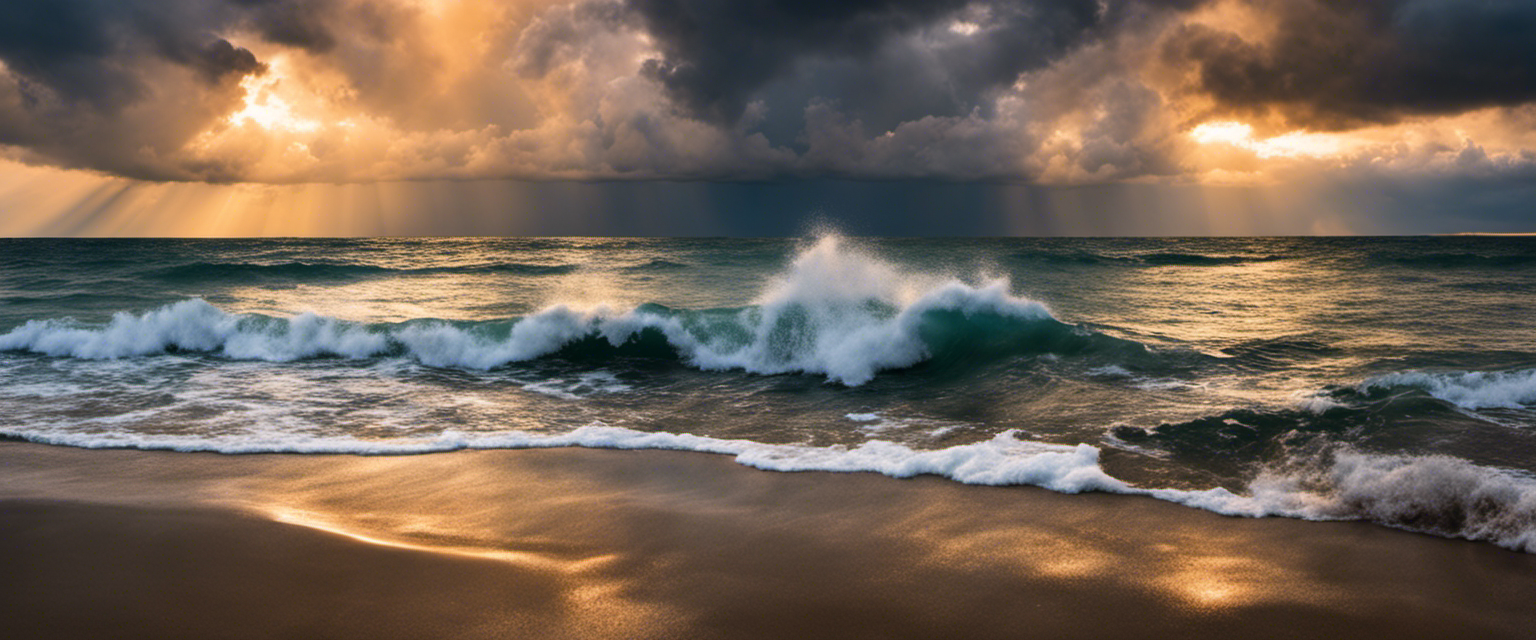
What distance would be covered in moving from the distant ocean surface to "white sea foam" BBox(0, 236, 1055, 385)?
0.05 metres

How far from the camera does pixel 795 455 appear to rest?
6.46 meters

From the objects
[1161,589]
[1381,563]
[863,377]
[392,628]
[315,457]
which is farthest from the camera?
[863,377]

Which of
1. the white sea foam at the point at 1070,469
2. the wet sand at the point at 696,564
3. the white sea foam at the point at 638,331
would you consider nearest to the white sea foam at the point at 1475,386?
the white sea foam at the point at 1070,469

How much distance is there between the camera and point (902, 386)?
32.3 ft

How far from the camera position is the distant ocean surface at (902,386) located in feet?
19.0

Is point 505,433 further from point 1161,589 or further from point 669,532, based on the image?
point 1161,589

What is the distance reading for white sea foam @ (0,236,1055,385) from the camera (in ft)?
37.8

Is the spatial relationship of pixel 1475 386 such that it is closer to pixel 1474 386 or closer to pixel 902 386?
pixel 1474 386

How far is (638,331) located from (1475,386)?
10.8m

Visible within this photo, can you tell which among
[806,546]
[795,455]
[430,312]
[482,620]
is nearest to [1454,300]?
[795,455]

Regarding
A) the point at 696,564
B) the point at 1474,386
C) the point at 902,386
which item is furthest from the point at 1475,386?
the point at 696,564

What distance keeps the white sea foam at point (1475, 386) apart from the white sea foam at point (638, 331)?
4352 millimetres

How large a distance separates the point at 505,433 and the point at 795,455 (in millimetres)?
2922

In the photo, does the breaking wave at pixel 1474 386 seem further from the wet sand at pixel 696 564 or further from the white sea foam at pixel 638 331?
the white sea foam at pixel 638 331
